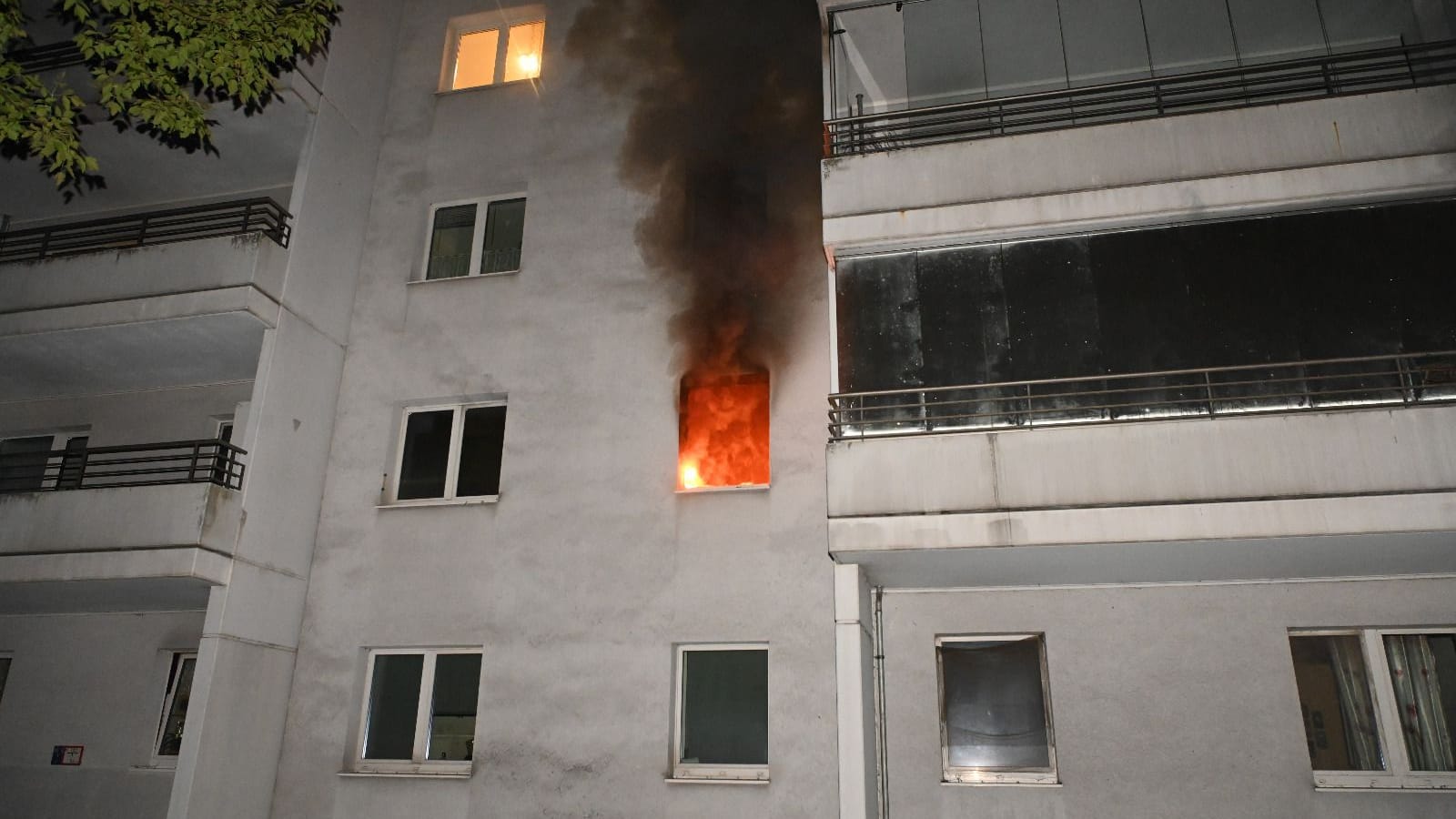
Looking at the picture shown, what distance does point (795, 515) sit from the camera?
9867 mm

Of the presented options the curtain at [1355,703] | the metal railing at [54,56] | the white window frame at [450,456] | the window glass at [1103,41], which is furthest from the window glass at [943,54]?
the metal railing at [54,56]

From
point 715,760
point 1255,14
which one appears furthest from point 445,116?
point 1255,14

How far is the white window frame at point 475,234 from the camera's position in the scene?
12367mm

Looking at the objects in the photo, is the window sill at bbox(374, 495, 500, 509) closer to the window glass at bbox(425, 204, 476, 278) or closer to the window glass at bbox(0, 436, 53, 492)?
the window glass at bbox(425, 204, 476, 278)

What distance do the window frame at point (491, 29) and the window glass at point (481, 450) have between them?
16.1 ft

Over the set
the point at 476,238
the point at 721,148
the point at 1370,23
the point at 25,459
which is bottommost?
the point at 25,459

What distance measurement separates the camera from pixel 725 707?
9.71m

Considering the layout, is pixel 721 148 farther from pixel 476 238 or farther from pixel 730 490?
pixel 730 490

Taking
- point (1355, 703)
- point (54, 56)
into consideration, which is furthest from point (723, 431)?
point (54, 56)

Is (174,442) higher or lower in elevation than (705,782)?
higher

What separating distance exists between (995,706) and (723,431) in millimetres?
4037

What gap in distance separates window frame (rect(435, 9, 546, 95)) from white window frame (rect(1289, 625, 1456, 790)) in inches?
473

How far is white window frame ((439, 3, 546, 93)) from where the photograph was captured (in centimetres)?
1359

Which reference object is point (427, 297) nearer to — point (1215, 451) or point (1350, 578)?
point (1215, 451)
